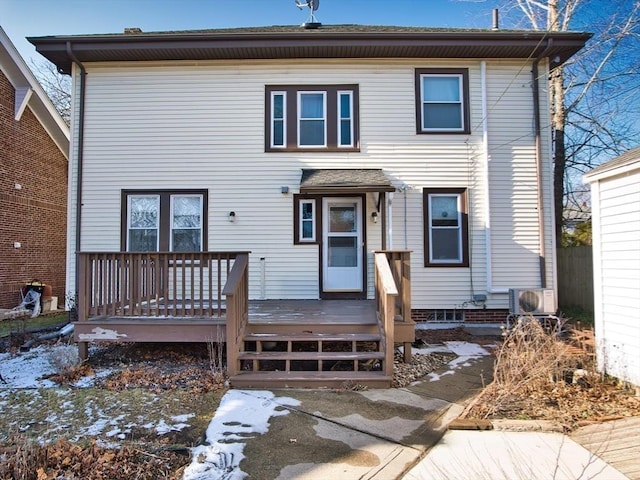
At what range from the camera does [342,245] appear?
27.7 feet

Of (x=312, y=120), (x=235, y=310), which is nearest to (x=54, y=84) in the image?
(x=312, y=120)

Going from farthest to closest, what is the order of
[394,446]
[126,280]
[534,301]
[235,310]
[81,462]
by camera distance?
[534,301], [126,280], [235,310], [394,446], [81,462]

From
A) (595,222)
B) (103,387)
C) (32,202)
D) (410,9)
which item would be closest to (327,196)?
(595,222)

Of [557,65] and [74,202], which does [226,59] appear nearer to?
[74,202]

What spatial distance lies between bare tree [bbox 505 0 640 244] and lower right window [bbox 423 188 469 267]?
19.9ft

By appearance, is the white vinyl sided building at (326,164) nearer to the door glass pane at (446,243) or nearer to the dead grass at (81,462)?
the door glass pane at (446,243)

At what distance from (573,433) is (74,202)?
9.52 m

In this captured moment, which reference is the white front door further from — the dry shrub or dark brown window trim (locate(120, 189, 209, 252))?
the dry shrub

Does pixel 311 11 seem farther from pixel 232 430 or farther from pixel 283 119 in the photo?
pixel 232 430

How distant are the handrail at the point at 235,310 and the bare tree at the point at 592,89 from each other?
11317 mm

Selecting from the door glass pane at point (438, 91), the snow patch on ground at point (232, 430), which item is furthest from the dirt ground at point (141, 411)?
the door glass pane at point (438, 91)

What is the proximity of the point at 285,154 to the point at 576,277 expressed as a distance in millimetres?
7937

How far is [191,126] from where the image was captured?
8.48 metres

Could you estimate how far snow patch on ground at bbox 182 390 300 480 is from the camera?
287 cm
